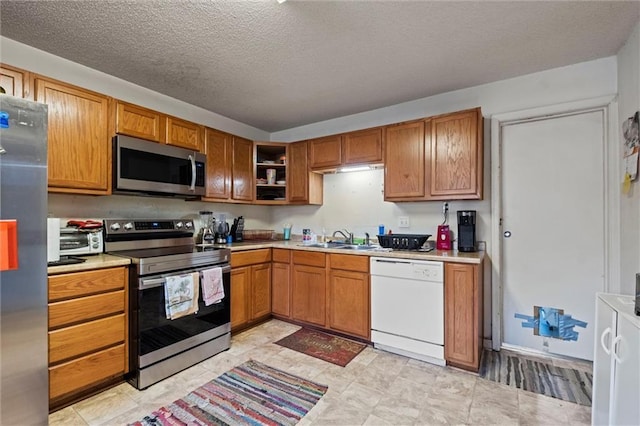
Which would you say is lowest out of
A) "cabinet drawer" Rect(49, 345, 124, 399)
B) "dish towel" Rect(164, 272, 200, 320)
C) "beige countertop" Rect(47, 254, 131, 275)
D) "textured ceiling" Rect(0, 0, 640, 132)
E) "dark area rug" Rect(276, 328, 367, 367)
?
"dark area rug" Rect(276, 328, 367, 367)

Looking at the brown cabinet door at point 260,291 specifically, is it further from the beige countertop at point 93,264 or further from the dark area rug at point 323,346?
the beige countertop at point 93,264

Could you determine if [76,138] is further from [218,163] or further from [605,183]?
[605,183]

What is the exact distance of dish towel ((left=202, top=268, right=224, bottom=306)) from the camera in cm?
245

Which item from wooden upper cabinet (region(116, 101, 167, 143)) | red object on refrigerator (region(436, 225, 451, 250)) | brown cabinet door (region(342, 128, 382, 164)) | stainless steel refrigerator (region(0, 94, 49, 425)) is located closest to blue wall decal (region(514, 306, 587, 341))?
red object on refrigerator (region(436, 225, 451, 250))

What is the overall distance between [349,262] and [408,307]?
66 centimetres

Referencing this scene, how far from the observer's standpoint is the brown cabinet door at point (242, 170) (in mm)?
3420

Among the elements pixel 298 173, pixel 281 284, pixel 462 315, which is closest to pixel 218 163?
pixel 298 173

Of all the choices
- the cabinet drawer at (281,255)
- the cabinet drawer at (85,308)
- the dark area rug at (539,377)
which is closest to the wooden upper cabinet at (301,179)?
the cabinet drawer at (281,255)

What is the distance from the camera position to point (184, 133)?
113 inches

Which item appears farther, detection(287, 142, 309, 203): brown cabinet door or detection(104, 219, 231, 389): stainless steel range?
detection(287, 142, 309, 203): brown cabinet door

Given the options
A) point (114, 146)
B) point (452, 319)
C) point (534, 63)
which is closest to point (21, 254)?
point (114, 146)

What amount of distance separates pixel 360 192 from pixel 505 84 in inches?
68.9

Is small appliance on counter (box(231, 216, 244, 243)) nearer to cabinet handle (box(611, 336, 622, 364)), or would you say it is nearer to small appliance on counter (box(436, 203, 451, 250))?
small appliance on counter (box(436, 203, 451, 250))

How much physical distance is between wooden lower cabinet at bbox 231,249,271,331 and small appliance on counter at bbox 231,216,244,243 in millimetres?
556
